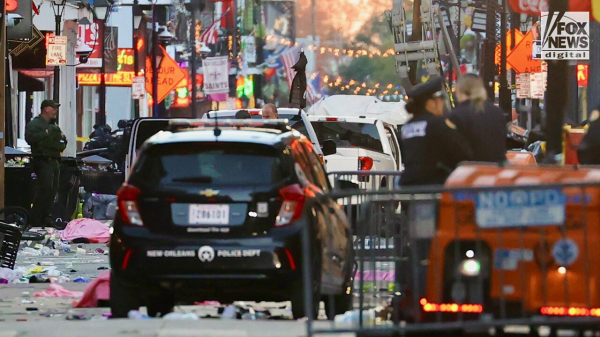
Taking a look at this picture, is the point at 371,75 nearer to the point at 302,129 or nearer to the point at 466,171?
the point at 302,129

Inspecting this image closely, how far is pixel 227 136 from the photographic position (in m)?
10.6

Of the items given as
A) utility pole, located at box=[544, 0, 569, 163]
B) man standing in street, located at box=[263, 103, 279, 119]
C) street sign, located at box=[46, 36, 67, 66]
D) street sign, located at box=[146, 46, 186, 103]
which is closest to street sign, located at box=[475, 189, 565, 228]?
utility pole, located at box=[544, 0, 569, 163]

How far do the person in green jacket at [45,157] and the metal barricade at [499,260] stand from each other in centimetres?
1571

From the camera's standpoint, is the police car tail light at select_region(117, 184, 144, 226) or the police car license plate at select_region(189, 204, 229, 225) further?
the police car tail light at select_region(117, 184, 144, 226)

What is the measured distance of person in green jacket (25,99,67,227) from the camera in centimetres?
2325

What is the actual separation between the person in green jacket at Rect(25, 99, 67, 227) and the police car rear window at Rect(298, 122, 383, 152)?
4339 mm

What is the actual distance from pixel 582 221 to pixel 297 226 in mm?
3045

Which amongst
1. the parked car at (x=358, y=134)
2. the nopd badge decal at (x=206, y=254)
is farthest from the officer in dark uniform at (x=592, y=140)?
the parked car at (x=358, y=134)

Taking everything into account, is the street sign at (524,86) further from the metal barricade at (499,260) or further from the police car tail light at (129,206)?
the metal barricade at (499,260)

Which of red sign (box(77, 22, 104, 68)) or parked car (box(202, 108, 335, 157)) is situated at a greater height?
red sign (box(77, 22, 104, 68))

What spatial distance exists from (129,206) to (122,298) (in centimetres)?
71

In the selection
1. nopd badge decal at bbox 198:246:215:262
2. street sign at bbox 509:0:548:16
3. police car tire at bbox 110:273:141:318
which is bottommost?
police car tire at bbox 110:273:141:318

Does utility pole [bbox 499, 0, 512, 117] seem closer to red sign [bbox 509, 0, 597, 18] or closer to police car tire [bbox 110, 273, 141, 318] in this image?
red sign [bbox 509, 0, 597, 18]

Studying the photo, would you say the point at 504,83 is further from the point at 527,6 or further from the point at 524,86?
the point at 527,6
